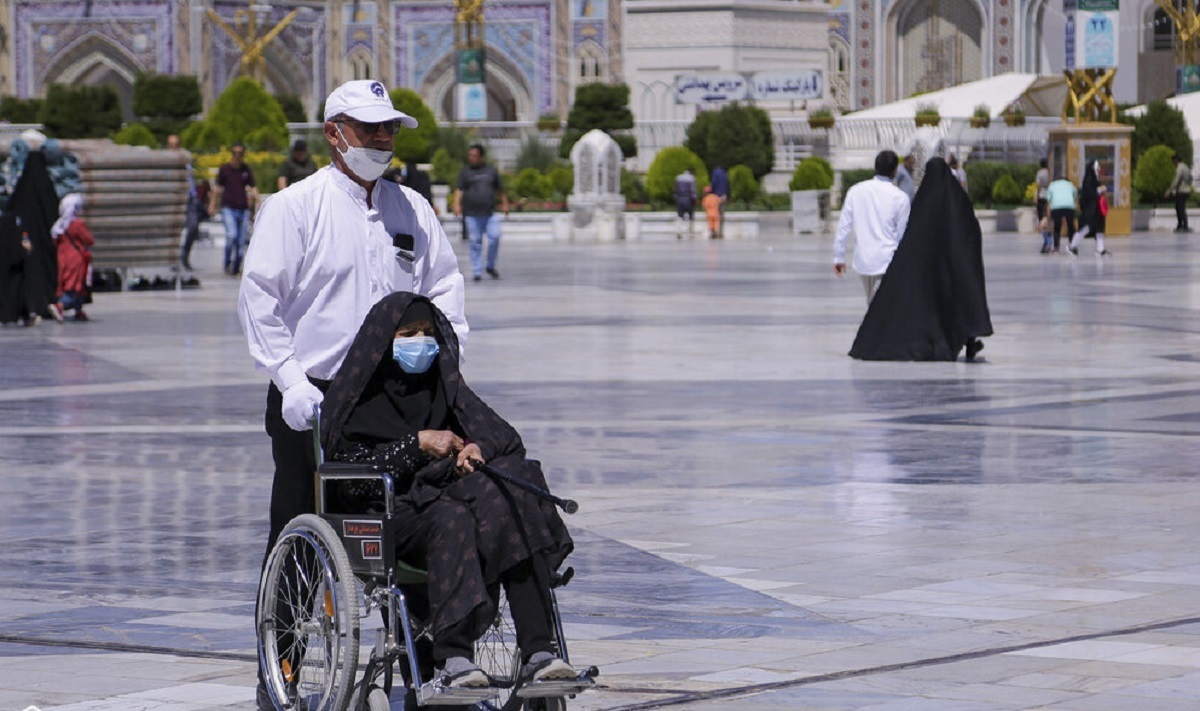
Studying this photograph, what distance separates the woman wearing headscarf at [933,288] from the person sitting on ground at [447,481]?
31.8ft

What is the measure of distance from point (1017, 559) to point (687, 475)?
227cm

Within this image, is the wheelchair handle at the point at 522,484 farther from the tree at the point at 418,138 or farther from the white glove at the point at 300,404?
the tree at the point at 418,138

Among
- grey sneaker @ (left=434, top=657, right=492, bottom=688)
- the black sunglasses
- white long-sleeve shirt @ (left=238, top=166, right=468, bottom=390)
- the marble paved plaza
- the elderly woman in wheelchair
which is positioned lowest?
the marble paved plaza

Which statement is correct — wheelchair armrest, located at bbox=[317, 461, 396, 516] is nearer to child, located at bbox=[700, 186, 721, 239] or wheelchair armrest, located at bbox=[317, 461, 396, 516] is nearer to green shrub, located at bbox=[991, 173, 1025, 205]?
child, located at bbox=[700, 186, 721, 239]

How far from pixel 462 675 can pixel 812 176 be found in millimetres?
35056

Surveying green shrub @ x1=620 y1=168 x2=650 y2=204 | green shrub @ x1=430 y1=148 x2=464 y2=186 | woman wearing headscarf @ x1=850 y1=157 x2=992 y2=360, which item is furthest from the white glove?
green shrub @ x1=620 y1=168 x2=650 y2=204

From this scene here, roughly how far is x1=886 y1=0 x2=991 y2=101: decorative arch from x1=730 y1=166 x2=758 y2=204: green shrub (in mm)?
20738

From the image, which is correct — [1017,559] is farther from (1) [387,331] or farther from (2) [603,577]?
(1) [387,331]

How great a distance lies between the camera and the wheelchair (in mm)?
4719

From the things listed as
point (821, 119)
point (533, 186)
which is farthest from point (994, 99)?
point (533, 186)

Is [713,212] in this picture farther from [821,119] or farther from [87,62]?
[87,62]

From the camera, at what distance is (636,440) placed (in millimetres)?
10625

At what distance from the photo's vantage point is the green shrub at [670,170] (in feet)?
132

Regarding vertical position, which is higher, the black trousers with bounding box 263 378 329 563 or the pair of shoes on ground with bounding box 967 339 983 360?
the black trousers with bounding box 263 378 329 563
